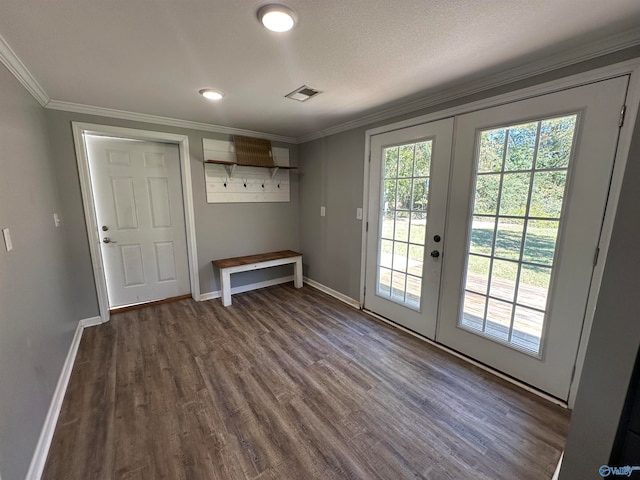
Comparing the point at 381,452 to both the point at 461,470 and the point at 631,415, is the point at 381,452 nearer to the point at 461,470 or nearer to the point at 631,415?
the point at 461,470

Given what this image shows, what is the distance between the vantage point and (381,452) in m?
1.43

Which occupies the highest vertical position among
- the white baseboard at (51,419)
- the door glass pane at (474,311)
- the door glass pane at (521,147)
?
the door glass pane at (521,147)

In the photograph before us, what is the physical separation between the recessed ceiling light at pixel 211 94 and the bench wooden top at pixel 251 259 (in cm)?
185

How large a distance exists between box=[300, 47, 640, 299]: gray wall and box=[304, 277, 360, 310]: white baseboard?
50mm

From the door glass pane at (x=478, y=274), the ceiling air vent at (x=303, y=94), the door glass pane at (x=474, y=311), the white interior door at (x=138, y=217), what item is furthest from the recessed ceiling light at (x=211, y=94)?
the door glass pane at (x=474, y=311)

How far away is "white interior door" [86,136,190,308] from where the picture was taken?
2.90 metres

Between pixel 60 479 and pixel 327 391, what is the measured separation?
1.45 metres

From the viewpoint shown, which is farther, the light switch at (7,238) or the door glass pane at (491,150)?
the door glass pane at (491,150)

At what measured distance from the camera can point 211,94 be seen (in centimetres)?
221

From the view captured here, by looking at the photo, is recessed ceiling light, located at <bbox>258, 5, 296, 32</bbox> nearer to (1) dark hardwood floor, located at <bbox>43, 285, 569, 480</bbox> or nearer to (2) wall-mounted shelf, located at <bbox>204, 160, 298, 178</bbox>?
(2) wall-mounted shelf, located at <bbox>204, 160, 298, 178</bbox>

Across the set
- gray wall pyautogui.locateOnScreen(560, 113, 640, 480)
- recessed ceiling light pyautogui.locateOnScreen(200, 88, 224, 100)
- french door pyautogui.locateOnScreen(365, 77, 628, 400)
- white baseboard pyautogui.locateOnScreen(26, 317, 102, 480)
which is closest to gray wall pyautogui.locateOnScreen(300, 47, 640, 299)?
french door pyautogui.locateOnScreen(365, 77, 628, 400)

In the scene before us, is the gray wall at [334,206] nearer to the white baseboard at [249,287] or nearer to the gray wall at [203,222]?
the gray wall at [203,222]

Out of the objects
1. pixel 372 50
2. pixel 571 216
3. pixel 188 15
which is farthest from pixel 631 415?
pixel 188 15

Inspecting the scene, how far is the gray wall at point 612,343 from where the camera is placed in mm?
807
